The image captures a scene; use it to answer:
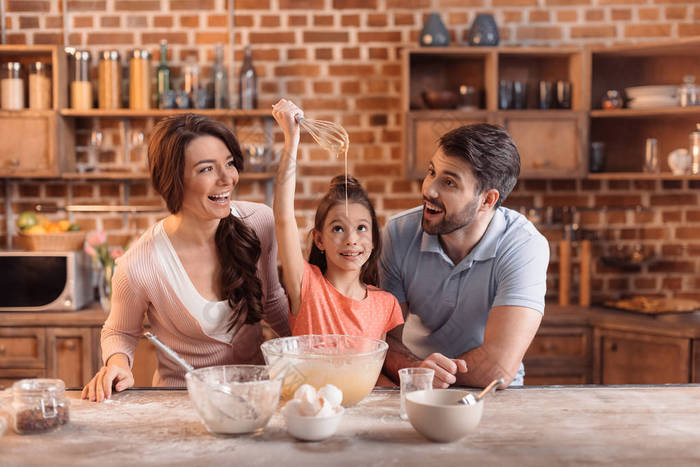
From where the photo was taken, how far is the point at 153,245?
6.02 feet

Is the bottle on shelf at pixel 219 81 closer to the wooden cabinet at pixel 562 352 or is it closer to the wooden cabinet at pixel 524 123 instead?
the wooden cabinet at pixel 524 123

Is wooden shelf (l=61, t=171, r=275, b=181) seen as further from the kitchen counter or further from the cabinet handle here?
the kitchen counter

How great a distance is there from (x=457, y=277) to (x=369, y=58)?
1852 mm

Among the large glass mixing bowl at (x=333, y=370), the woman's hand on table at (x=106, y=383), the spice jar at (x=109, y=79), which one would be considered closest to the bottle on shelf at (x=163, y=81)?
the spice jar at (x=109, y=79)

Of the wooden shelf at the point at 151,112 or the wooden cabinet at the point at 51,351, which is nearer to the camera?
the wooden cabinet at the point at 51,351

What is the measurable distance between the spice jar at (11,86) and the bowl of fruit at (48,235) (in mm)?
527

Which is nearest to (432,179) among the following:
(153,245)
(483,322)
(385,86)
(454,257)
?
(454,257)

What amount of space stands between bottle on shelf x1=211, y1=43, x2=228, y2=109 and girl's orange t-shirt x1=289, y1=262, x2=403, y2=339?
1.72 m

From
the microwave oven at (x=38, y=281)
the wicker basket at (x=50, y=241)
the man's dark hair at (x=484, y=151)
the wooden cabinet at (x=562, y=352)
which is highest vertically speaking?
the man's dark hair at (x=484, y=151)

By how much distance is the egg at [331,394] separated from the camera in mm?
1216

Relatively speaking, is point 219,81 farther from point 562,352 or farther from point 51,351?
point 562,352

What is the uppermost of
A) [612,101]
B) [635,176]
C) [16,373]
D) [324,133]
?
[612,101]

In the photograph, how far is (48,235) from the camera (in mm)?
3158

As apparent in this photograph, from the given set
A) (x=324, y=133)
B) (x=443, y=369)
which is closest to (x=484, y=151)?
(x=324, y=133)
